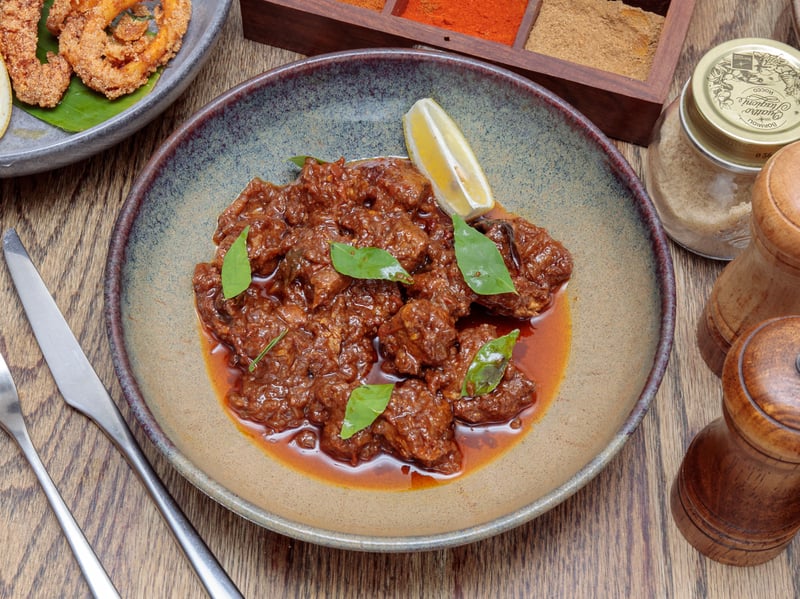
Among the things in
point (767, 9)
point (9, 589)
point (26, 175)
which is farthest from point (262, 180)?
point (767, 9)

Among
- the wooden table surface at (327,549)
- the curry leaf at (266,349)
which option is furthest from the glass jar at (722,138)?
the curry leaf at (266,349)

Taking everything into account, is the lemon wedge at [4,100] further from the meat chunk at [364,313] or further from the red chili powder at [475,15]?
the red chili powder at [475,15]

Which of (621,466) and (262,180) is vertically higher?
(262,180)

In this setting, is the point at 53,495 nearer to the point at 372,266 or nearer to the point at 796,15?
the point at 372,266

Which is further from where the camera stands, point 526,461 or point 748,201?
point 748,201

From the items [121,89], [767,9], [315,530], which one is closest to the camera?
[315,530]

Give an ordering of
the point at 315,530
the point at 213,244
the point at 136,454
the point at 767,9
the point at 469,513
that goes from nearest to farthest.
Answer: the point at 315,530 < the point at 469,513 < the point at 136,454 < the point at 213,244 < the point at 767,9

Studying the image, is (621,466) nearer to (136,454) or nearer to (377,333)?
(377,333)
